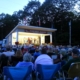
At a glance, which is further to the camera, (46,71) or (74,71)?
(46,71)

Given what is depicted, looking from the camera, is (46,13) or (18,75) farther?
(46,13)

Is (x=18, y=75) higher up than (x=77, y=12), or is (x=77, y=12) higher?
(x=77, y=12)

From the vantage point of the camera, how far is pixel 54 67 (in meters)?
4.83

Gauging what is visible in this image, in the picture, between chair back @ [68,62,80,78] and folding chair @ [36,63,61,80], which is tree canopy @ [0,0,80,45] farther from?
chair back @ [68,62,80,78]

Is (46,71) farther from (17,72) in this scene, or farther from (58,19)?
(58,19)

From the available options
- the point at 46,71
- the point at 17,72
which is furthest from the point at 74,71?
the point at 17,72

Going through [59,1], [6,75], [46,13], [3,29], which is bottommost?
[6,75]

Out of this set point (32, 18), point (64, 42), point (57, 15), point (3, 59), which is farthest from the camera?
point (32, 18)

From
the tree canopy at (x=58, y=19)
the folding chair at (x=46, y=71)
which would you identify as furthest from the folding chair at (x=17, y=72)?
the tree canopy at (x=58, y=19)

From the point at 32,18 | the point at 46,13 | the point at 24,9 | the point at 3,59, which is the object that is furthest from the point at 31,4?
the point at 3,59

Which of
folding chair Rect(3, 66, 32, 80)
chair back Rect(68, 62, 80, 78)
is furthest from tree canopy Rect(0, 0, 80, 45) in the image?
folding chair Rect(3, 66, 32, 80)

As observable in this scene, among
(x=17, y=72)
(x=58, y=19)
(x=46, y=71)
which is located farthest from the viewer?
(x=58, y=19)

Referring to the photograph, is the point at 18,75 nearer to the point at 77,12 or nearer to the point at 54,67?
the point at 54,67

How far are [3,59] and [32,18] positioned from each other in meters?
48.9
